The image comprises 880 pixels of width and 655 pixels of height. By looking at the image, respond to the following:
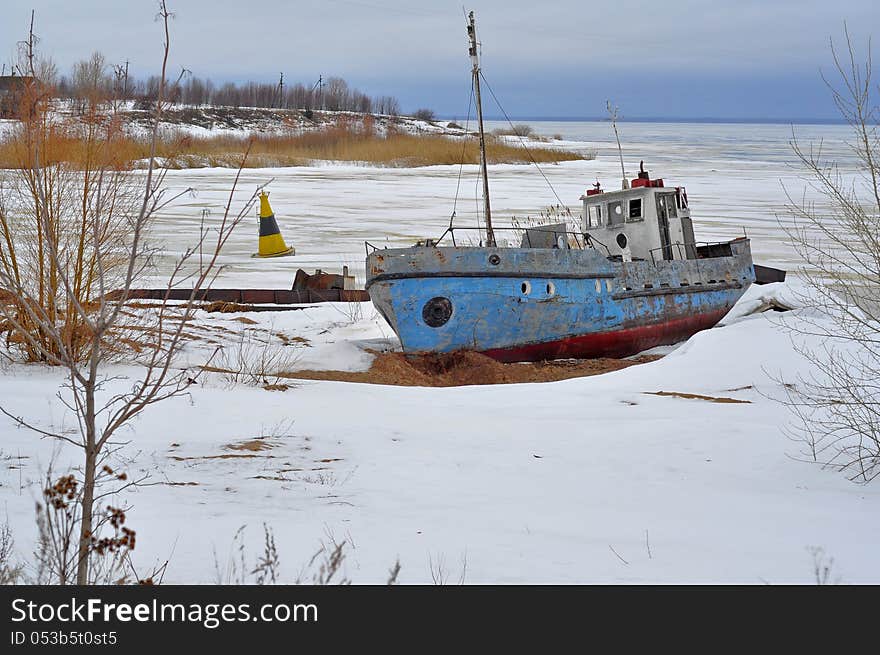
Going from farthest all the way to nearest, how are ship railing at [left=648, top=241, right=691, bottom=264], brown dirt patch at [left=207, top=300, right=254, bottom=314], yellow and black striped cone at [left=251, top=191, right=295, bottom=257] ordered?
yellow and black striped cone at [left=251, top=191, right=295, bottom=257] < ship railing at [left=648, top=241, right=691, bottom=264] < brown dirt patch at [left=207, top=300, right=254, bottom=314]

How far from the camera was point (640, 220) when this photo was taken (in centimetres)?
1341

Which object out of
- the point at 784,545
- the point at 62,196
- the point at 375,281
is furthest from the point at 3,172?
the point at 784,545

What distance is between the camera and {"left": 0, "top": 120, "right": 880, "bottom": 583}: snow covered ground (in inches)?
187

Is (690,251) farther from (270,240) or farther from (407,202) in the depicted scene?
(407,202)

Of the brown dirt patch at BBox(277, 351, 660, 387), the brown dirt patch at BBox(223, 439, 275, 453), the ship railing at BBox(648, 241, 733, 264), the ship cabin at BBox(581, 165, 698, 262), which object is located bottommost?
the brown dirt patch at BBox(277, 351, 660, 387)

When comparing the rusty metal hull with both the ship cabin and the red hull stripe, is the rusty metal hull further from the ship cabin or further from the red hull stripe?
the ship cabin

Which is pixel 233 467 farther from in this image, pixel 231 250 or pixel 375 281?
pixel 231 250

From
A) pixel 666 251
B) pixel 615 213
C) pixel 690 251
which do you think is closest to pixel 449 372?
pixel 615 213

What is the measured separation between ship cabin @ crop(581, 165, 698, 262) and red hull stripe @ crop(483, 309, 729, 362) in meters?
1.05

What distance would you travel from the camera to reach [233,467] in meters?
6.13

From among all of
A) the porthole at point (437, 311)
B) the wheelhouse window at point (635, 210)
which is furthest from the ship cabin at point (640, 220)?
the porthole at point (437, 311)

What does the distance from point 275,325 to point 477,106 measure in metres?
4.24

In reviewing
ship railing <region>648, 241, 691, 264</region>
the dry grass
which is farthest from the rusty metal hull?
the dry grass

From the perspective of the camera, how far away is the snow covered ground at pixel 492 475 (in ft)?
15.6
